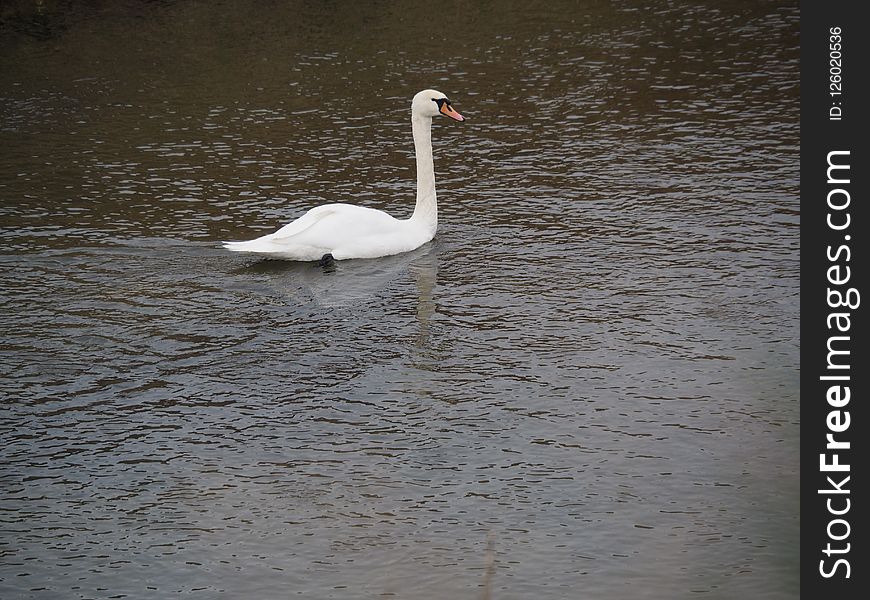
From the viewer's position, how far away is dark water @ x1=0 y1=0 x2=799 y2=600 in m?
6.45

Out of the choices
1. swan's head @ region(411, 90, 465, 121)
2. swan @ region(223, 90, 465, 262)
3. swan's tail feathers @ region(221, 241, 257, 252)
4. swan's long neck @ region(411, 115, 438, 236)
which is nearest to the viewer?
swan's tail feathers @ region(221, 241, 257, 252)

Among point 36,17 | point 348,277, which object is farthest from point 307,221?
point 36,17

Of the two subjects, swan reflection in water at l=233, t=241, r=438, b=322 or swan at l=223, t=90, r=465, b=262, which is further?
swan at l=223, t=90, r=465, b=262

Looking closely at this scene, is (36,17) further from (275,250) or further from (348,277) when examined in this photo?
(348,277)

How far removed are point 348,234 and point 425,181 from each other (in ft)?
3.23

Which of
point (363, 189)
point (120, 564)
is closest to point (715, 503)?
point (120, 564)

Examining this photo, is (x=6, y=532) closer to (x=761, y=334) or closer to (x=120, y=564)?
(x=120, y=564)

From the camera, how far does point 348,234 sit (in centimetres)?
1049

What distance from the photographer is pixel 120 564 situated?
636 cm

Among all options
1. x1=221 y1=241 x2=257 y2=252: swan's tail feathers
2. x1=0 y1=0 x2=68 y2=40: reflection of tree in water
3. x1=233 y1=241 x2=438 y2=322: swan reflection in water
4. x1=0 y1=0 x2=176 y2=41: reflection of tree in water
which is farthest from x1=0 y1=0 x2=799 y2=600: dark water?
x1=0 y1=0 x2=176 y2=41: reflection of tree in water

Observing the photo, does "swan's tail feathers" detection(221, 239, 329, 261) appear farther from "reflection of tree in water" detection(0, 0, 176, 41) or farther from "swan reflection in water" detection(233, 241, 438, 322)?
"reflection of tree in water" detection(0, 0, 176, 41)

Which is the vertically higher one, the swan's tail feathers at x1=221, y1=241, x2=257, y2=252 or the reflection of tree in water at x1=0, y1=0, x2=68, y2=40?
the reflection of tree in water at x1=0, y1=0, x2=68, y2=40

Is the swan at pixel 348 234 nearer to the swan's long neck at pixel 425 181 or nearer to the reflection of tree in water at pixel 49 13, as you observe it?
the swan's long neck at pixel 425 181

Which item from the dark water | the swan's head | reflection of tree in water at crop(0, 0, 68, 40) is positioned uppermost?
reflection of tree in water at crop(0, 0, 68, 40)
